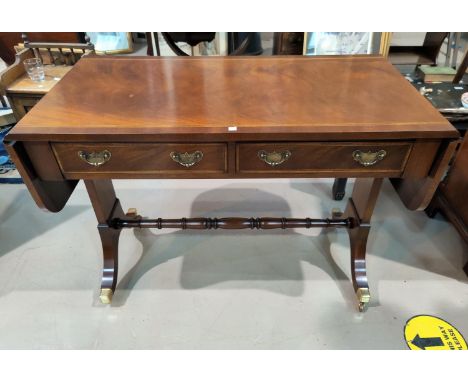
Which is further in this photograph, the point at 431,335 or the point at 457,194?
the point at 457,194

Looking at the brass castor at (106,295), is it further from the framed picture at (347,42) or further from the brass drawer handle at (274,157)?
the framed picture at (347,42)

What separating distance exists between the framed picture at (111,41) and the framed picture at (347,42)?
264 centimetres

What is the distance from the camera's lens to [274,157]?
1.21 m

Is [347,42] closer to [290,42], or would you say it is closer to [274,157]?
[290,42]

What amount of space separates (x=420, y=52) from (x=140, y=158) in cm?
330

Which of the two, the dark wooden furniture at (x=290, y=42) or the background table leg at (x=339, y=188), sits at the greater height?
the dark wooden furniture at (x=290, y=42)

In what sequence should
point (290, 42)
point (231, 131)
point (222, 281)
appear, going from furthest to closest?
point (290, 42) → point (222, 281) → point (231, 131)

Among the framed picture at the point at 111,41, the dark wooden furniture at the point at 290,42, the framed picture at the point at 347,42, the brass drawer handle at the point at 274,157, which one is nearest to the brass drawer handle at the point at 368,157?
the brass drawer handle at the point at 274,157

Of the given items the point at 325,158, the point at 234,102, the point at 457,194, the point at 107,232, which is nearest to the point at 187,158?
the point at 234,102

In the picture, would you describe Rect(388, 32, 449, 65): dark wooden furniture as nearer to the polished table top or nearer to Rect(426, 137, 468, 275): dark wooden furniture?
Rect(426, 137, 468, 275): dark wooden furniture

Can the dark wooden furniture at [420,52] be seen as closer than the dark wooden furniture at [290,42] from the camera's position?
Yes

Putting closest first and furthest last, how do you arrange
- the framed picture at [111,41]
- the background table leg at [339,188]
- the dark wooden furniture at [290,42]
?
the background table leg at [339,188] < the dark wooden furniture at [290,42] < the framed picture at [111,41]

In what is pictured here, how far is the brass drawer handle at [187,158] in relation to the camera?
119 cm

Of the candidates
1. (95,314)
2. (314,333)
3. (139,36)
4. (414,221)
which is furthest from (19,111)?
(139,36)
